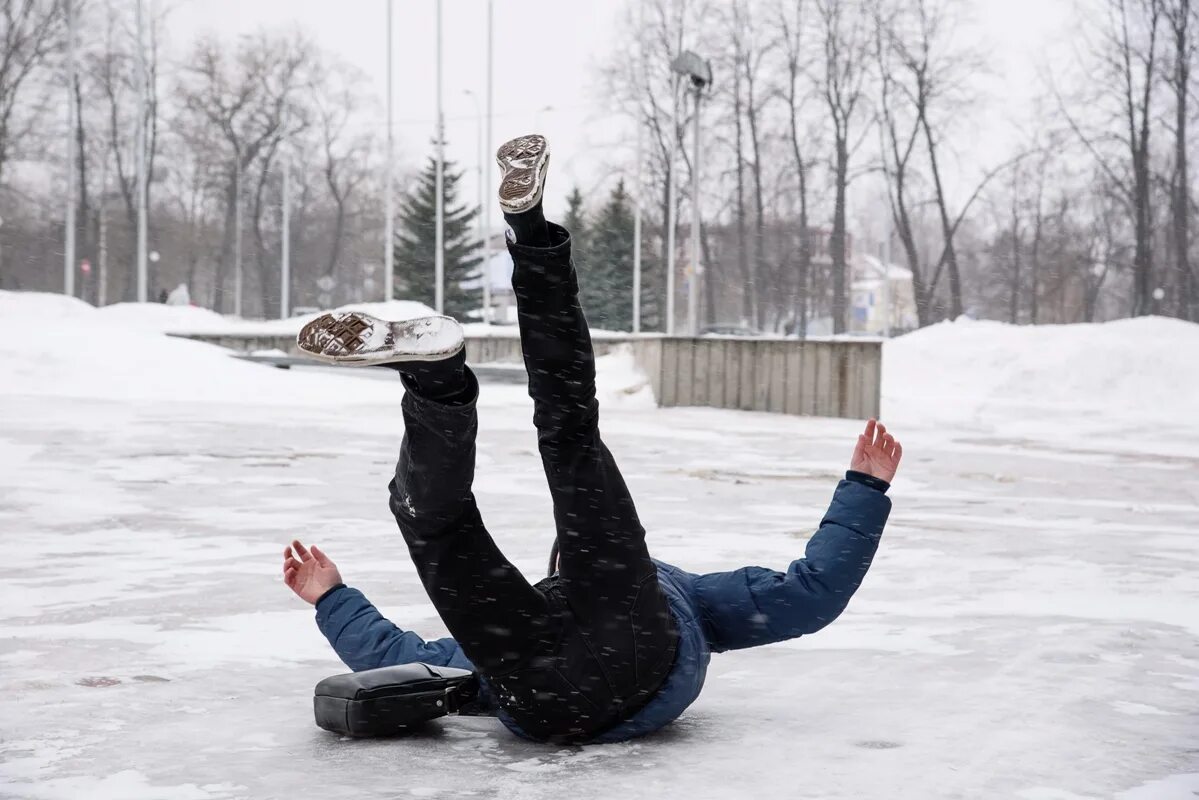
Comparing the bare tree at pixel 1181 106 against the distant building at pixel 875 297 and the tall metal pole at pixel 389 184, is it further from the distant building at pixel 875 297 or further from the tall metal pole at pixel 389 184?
the distant building at pixel 875 297

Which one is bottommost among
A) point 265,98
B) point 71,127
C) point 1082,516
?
point 1082,516

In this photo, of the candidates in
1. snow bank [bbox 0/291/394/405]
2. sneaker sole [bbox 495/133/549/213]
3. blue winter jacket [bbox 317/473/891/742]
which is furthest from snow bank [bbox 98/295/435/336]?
sneaker sole [bbox 495/133/549/213]

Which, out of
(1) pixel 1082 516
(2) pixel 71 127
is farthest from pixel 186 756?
(2) pixel 71 127

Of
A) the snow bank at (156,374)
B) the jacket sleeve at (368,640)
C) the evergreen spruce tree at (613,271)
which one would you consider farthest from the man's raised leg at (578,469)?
the evergreen spruce tree at (613,271)

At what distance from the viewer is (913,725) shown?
11.2 ft

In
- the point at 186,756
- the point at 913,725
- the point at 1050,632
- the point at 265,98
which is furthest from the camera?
the point at 265,98

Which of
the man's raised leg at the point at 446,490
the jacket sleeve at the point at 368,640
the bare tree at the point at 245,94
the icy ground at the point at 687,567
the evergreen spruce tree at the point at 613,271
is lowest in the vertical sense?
the icy ground at the point at 687,567

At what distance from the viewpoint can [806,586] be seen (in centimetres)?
328

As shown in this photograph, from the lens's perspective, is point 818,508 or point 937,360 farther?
point 937,360

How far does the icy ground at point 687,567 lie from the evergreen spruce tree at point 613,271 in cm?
3993

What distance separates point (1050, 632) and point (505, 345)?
23.9 m

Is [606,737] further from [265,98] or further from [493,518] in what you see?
[265,98]

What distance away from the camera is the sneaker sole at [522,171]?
2861mm

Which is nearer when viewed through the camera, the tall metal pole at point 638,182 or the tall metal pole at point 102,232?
the tall metal pole at point 638,182
